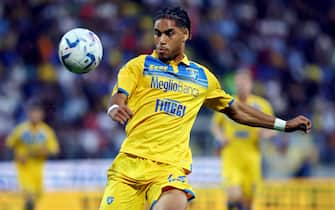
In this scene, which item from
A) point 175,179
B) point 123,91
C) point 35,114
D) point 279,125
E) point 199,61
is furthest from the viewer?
point 199,61

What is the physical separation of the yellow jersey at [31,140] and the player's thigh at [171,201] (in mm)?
8401

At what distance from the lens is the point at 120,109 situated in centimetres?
684

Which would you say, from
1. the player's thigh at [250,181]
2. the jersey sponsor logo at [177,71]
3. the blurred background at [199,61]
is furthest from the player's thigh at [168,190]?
the blurred background at [199,61]

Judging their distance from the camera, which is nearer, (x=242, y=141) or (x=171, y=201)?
(x=171, y=201)

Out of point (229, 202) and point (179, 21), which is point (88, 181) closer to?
point (229, 202)

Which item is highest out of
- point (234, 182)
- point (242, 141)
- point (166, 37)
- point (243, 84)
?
point (243, 84)

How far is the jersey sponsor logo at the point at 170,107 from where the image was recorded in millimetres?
7648

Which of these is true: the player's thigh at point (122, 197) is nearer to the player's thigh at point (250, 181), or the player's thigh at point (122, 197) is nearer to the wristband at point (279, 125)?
the wristband at point (279, 125)

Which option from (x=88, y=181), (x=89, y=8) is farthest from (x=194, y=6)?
(x=88, y=181)

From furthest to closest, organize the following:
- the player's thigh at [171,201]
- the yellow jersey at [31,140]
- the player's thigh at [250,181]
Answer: the yellow jersey at [31,140]
the player's thigh at [250,181]
the player's thigh at [171,201]

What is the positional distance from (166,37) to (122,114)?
1.12 meters

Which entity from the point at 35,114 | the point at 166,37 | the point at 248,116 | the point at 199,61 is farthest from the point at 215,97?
the point at 199,61

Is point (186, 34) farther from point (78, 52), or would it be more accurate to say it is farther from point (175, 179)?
point (175, 179)

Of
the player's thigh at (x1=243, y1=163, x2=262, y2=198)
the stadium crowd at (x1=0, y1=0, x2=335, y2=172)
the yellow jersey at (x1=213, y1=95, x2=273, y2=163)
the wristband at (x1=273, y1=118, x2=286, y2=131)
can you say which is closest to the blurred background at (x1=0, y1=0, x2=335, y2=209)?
the stadium crowd at (x1=0, y1=0, x2=335, y2=172)
